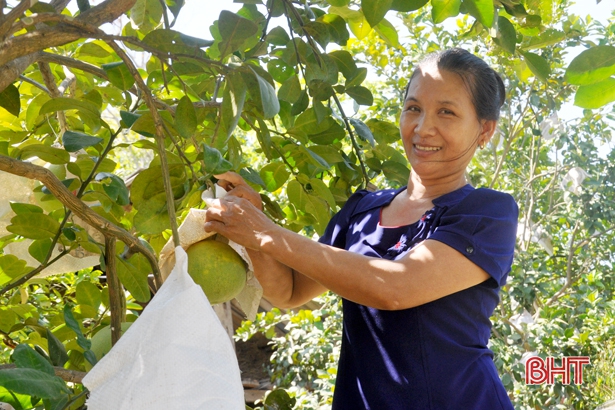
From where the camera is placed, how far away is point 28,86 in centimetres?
177

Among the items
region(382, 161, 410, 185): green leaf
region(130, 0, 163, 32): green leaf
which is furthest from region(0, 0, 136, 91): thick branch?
region(382, 161, 410, 185): green leaf

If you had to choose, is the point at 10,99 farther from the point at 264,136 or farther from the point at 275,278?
the point at 275,278

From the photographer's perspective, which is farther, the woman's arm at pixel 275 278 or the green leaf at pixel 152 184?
the woman's arm at pixel 275 278

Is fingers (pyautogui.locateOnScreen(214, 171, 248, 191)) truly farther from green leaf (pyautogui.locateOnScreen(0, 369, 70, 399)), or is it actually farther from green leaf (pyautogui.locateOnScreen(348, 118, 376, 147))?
green leaf (pyautogui.locateOnScreen(0, 369, 70, 399))

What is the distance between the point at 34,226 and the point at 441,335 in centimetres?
76

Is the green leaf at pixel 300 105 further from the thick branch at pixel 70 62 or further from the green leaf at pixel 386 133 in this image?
the thick branch at pixel 70 62

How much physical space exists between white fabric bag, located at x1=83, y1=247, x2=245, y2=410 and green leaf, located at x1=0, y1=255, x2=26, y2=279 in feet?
2.36

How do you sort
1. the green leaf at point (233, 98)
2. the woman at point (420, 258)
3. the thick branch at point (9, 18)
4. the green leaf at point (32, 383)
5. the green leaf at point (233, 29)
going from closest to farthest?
the green leaf at point (32, 383) < the thick branch at point (9, 18) < the green leaf at point (233, 98) < the green leaf at point (233, 29) < the woman at point (420, 258)

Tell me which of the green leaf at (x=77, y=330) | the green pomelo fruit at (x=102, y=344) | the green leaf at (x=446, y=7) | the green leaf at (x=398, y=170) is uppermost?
the green leaf at (x=446, y=7)

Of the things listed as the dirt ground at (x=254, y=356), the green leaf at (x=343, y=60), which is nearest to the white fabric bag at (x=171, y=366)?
the green leaf at (x=343, y=60)

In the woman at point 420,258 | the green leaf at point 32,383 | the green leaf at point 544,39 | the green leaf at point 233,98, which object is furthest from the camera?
the green leaf at point 544,39

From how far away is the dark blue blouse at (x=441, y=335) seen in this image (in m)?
1.28

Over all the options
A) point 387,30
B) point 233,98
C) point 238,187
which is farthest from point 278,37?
point 233,98

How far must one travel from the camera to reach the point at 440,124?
144 cm
